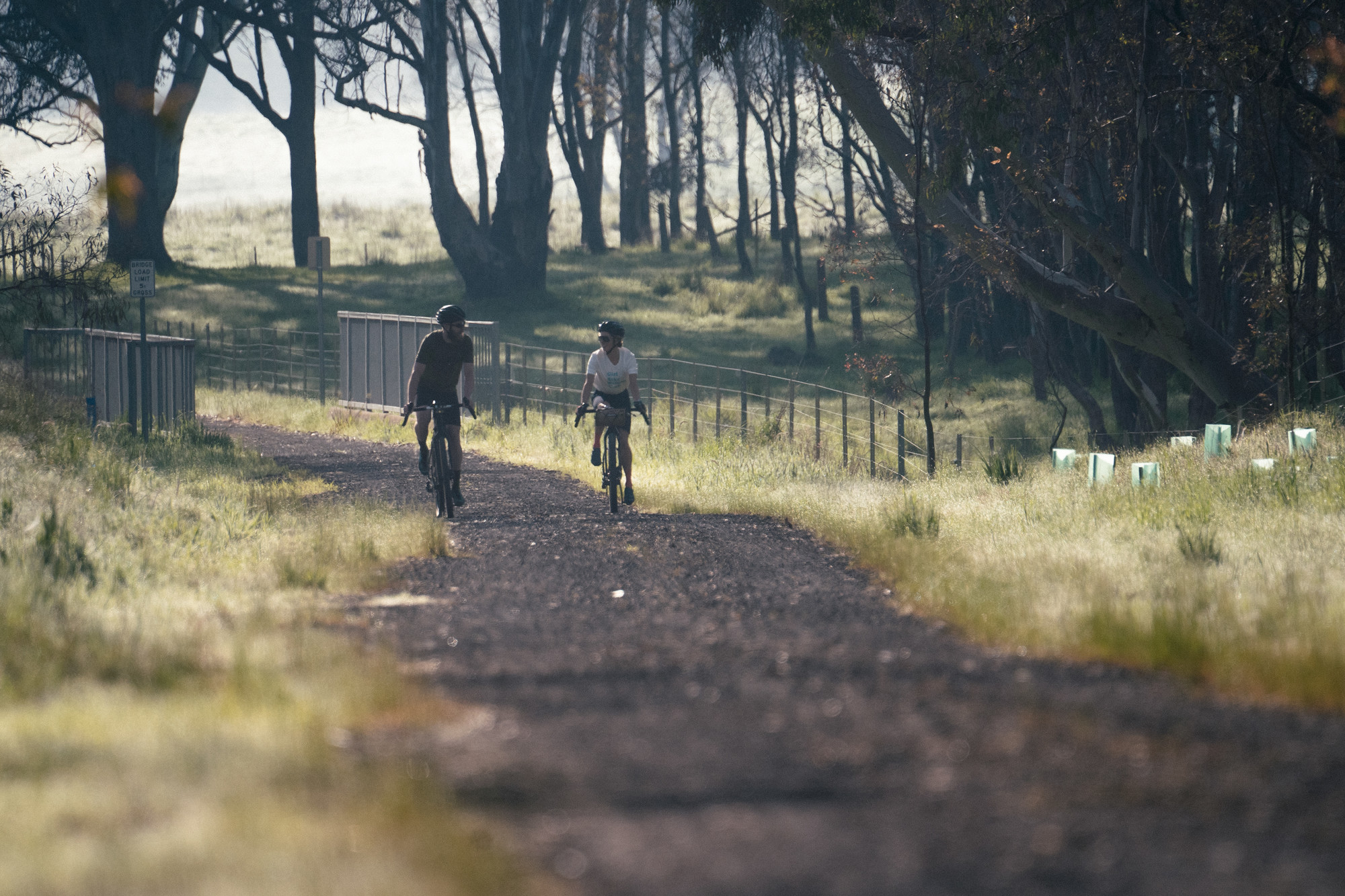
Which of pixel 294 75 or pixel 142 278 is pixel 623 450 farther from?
pixel 294 75

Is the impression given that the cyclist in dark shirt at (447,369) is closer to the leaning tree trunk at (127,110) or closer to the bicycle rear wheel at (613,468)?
the bicycle rear wheel at (613,468)

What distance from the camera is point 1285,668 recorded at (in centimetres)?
612

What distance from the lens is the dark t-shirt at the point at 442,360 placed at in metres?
13.1

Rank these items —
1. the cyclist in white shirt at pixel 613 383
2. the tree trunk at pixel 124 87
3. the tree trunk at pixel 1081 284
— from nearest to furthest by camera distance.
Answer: the cyclist in white shirt at pixel 613 383 → the tree trunk at pixel 1081 284 → the tree trunk at pixel 124 87

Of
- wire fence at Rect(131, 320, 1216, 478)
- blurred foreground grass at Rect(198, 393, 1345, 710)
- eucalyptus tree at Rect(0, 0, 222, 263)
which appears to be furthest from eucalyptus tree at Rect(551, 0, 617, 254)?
blurred foreground grass at Rect(198, 393, 1345, 710)

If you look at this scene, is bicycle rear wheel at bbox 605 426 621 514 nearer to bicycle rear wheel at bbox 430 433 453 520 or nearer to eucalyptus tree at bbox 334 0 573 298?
bicycle rear wheel at bbox 430 433 453 520

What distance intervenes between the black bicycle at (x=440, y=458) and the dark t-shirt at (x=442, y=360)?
0.18 metres

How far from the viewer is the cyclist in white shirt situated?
13.8m

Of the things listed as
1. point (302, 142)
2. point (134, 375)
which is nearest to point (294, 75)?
point (302, 142)

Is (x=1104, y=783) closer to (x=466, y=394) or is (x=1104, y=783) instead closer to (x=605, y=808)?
(x=605, y=808)

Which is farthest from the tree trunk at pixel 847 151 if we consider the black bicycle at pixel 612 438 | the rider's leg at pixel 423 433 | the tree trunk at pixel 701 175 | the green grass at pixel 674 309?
the rider's leg at pixel 423 433

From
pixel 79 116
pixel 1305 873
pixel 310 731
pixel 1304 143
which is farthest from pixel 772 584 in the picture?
pixel 79 116

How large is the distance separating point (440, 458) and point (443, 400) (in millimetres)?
514

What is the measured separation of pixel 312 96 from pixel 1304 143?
40953 millimetres
